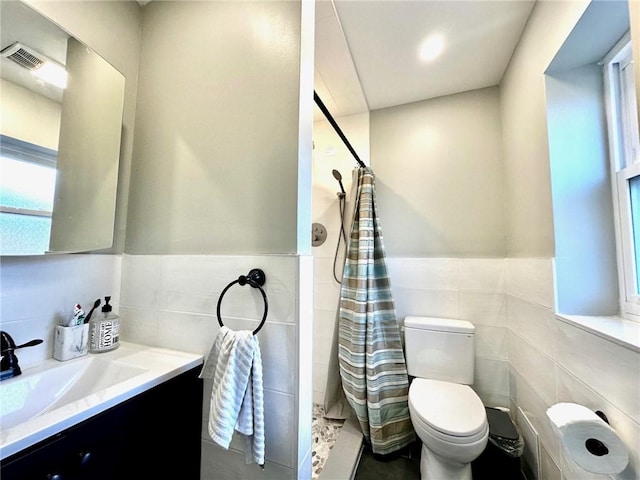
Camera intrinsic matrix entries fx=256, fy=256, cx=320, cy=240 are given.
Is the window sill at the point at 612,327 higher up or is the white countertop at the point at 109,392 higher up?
the window sill at the point at 612,327

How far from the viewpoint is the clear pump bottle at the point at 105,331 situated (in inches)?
38.5

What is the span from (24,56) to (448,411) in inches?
89.0

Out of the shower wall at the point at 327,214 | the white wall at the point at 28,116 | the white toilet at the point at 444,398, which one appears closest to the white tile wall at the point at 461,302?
the shower wall at the point at 327,214

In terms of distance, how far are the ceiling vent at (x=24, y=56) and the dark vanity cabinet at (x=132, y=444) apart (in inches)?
46.6

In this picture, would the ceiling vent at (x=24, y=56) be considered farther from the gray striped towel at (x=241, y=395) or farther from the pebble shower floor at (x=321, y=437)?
the pebble shower floor at (x=321, y=437)

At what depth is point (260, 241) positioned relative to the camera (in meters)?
0.93

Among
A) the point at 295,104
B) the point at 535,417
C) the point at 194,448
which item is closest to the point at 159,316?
the point at 194,448

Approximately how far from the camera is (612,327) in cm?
89

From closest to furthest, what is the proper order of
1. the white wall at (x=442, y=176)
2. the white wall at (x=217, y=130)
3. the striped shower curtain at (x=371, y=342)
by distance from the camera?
the white wall at (x=217, y=130) < the striped shower curtain at (x=371, y=342) < the white wall at (x=442, y=176)

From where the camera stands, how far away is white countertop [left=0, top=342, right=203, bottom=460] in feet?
1.72

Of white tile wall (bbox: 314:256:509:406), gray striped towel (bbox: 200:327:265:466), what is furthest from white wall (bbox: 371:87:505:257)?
gray striped towel (bbox: 200:327:265:466)

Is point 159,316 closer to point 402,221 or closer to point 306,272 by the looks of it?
point 306,272

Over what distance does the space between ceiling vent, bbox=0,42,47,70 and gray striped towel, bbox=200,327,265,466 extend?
119 cm

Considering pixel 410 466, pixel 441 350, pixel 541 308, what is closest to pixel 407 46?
pixel 541 308
